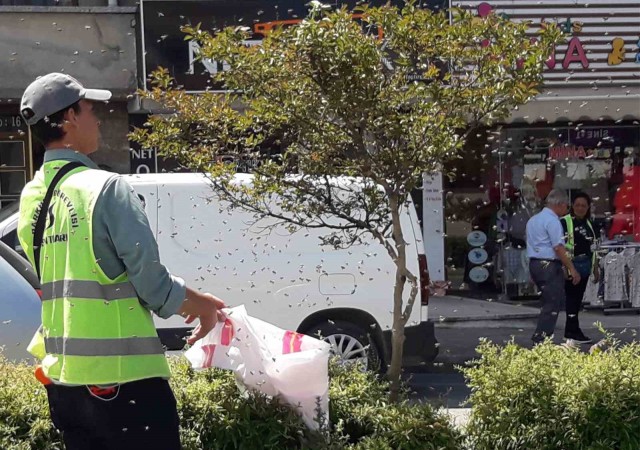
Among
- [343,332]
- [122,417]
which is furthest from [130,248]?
[343,332]

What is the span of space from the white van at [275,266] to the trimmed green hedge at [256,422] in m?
4.07

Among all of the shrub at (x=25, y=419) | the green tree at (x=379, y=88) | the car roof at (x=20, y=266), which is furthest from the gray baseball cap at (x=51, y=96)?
the car roof at (x=20, y=266)

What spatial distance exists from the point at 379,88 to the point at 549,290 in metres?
6.43

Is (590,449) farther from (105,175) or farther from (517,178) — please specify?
(517,178)

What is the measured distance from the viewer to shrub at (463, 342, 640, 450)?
3.88 metres

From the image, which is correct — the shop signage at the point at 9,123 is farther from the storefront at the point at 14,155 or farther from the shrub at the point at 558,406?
the shrub at the point at 558,406

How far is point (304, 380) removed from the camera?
3.81m

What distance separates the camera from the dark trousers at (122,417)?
2941 millimetres

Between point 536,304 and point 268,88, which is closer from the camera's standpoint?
point 268,88

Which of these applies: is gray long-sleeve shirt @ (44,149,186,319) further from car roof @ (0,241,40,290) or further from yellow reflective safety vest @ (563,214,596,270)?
yellow reflective safety vest @ (563,214,596,270)

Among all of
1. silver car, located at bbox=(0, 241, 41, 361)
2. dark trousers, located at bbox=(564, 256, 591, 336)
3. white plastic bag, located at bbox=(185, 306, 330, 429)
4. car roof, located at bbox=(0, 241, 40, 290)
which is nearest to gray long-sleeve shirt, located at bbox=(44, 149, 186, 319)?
white plastic bag, located at bbox=(185, 306, 330, 429)

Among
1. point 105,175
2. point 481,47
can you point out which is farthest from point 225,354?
point 481,47

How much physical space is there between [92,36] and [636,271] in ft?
27.6

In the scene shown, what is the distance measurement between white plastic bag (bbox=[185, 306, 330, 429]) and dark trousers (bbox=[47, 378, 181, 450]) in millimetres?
713
